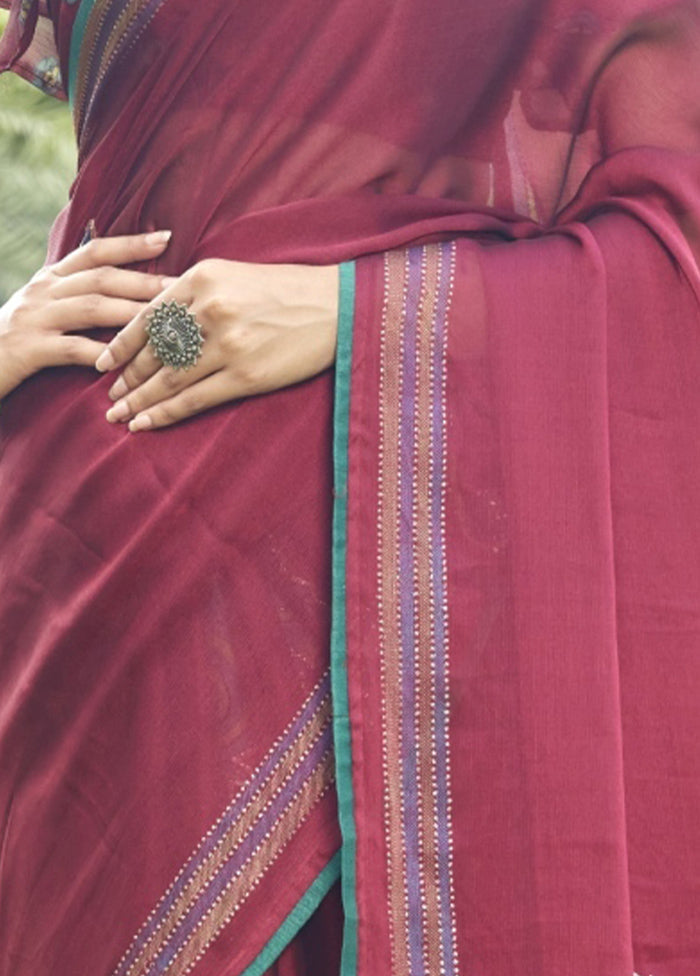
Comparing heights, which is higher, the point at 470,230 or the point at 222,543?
the point at 470,230

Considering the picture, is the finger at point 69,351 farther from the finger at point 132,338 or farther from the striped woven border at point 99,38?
the striped woven border at point 99,38

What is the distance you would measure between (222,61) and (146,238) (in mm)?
147

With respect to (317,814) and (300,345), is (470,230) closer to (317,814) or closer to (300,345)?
(300,345)

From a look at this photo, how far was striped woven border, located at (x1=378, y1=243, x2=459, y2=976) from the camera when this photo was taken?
89cm

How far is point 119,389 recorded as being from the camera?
39.4 inches

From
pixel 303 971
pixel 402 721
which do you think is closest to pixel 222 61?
→ pixel 402 721

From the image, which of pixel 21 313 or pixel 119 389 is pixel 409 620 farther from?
pixel 21 313

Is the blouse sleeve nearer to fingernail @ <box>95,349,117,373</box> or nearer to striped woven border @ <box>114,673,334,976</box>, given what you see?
fingernail @ <box>95,349,117,373</box>

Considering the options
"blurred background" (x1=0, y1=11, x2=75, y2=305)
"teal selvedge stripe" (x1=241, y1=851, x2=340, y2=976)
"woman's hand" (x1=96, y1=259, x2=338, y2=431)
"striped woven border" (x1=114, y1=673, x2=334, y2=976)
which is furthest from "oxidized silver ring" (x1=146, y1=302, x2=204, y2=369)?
"blurred background" (x1=0, y1=11, x2=75, y2=305)

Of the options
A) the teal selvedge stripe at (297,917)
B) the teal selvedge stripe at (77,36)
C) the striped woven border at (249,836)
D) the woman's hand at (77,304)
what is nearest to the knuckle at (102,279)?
the woman's hand at (77,304)

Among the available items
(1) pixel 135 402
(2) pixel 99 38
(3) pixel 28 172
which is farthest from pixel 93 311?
(3) pixel 28 172

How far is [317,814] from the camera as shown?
3.00 feet

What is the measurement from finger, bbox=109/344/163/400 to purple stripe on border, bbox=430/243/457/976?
21cm

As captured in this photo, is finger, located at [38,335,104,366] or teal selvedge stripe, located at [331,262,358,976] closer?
teal selvedge stripe, located at [331,262,358,976]
